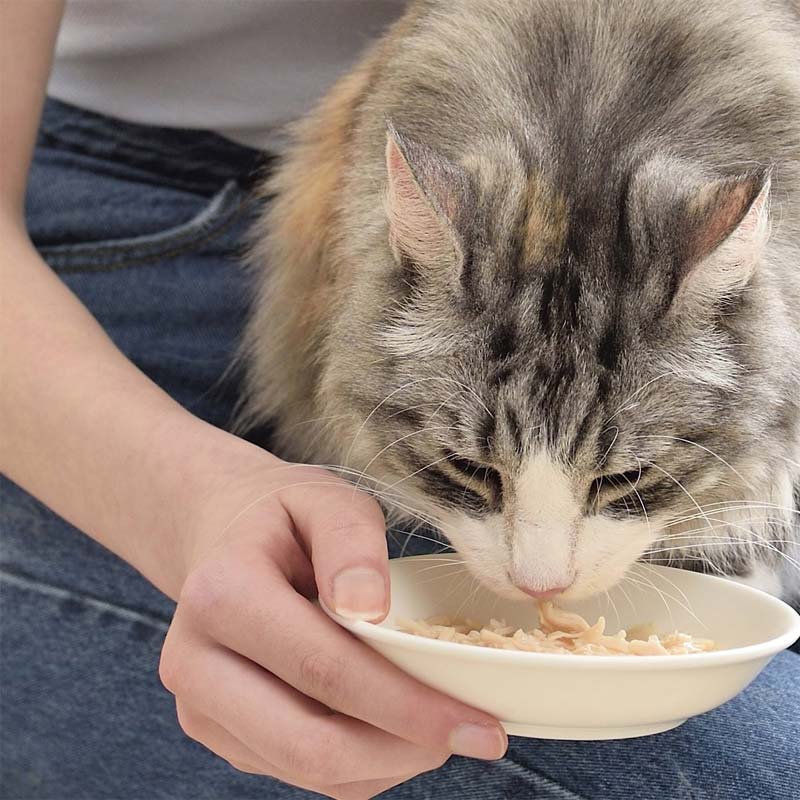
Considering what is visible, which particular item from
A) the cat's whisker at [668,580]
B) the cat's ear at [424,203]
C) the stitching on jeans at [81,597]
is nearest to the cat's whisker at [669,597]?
the cat's whisker at [668,580]

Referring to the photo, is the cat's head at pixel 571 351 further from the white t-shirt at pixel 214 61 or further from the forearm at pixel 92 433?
the white t-shirt at pixel 214 61

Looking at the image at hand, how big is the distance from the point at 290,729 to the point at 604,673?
26cm

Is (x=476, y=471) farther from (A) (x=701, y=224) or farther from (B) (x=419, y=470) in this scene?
(A) (x=701, y=224)

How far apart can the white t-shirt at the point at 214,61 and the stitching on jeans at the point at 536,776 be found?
33.1 inches

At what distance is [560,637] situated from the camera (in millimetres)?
921

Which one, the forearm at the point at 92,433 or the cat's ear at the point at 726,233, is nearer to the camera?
the cat's ear at the point at 726,233

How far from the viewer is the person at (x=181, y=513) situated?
0.86 m

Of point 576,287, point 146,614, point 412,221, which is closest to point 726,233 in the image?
point 576,287

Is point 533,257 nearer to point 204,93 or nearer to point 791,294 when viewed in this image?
point 791,294

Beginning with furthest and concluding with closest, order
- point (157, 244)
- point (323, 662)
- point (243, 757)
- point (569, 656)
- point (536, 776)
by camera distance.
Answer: point (157, 244) < point (536, 776) < point (243, 757) < point (323, 662) < point (569, 656)

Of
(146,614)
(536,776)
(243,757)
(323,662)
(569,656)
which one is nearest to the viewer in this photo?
(569,656)

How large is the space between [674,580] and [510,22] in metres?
0.57

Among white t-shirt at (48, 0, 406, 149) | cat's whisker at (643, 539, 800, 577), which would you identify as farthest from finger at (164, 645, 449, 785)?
white t-shirt at (48, 0, 406, 149)

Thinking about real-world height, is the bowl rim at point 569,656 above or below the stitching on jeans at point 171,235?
above
